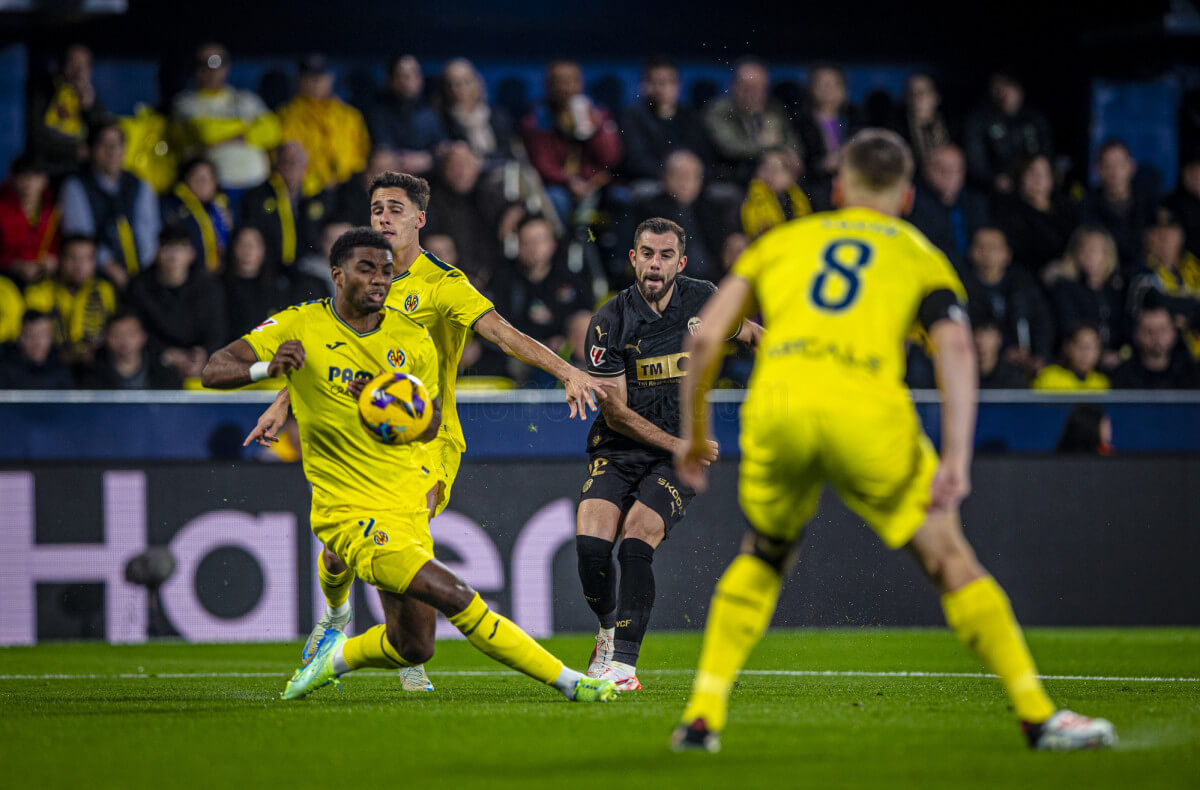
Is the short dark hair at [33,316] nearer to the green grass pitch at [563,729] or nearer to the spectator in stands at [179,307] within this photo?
the spectator in stands at [179,307]

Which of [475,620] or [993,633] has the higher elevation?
[993,633]

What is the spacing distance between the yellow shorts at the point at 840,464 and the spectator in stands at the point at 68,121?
10690mm

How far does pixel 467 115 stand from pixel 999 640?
10545 millimetres

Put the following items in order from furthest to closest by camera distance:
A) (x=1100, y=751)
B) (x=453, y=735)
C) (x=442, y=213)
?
(x=442, y=213) → (x=453, y=735) → (x=1100, y=751)

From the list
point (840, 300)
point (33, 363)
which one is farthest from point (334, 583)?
point (33, 363)

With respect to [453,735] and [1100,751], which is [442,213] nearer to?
[453,735]

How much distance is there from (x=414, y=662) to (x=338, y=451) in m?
0.98

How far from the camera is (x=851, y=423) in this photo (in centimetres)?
479

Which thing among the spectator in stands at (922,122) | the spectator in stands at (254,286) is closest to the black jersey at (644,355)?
the spectator in stands at (254,286)

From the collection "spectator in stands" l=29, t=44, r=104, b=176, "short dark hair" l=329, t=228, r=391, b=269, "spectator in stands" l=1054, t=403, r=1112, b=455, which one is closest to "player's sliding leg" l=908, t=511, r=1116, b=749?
"short dark hair" l=329, t=228, r=391, b=269

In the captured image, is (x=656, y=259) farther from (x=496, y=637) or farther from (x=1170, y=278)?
(x=1170, y=278)

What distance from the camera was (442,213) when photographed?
13.3 meters

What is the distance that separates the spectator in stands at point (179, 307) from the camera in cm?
1216

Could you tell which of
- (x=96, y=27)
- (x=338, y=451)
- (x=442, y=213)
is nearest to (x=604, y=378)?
(x=338, y=451)
